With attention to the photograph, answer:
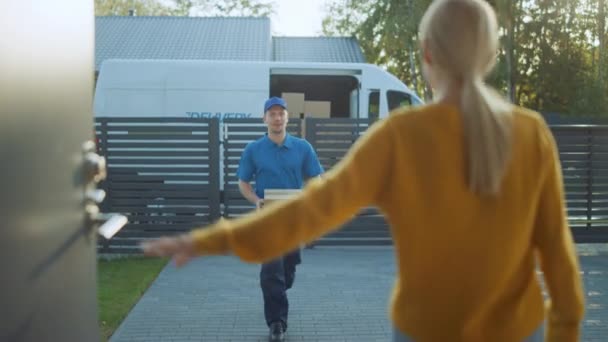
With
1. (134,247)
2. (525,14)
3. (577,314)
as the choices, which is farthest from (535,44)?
(577,314)

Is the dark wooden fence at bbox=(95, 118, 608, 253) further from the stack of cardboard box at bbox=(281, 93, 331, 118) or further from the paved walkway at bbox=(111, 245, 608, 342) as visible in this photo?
the stack of cardboard box at bbox=(281, 93, 331, 118)

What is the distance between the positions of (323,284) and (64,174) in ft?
22.1

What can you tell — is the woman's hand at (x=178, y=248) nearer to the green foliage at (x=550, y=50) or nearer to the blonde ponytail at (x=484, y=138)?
the blonde ponytail at (x=484, y=138)

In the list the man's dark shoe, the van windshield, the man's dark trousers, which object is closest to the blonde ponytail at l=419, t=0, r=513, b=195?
the man's dark trousers

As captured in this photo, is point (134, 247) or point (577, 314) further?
point (134, 247)

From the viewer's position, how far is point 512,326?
2471mm

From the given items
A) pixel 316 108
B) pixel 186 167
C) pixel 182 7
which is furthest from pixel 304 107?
pixel 182 7

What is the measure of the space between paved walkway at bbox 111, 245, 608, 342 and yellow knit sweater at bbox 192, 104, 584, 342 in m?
4.56

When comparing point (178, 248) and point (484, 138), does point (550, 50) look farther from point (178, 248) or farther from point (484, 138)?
point (178, 248)

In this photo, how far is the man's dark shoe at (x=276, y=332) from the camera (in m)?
6.75

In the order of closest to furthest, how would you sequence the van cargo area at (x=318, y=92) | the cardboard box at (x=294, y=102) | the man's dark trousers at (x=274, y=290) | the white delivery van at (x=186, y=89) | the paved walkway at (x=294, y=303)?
1. the man's dark trousers at (x=274, y=290)
2. the paved walkway at (x=294, y=303)
3. the white delivery van at (x=186, y=89)
4. the van cargo area at (x=318, y=92)
5. the cardboard box at (x=294, y=102)

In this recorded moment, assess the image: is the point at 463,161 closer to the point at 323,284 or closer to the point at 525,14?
the point at 323,284

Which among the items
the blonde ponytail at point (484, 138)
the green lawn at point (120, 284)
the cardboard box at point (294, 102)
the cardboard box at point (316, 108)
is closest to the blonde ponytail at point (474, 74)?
the blonde ponytail at point (484, 138)

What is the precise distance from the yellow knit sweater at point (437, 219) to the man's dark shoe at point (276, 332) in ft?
14.3
